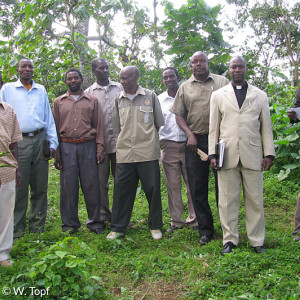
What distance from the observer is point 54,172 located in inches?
359

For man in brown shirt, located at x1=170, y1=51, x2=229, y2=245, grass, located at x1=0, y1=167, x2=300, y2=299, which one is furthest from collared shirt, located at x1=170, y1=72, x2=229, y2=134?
grass, located at x1=0, y1=167, x2=300, y2=299

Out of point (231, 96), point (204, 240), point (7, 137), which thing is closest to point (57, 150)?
point (7, 137)

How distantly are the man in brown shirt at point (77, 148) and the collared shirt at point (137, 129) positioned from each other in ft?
1.19

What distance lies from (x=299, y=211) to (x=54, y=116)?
3.21 metres

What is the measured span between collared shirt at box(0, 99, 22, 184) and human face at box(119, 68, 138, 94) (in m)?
1.42

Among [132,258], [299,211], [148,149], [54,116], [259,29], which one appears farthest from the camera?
[259,29]

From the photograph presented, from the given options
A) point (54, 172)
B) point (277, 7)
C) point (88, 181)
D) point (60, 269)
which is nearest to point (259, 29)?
point (277, 7)

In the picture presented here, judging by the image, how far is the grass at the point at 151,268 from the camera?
9.66ft

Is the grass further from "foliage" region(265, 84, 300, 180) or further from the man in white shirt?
"foliage" region(265, 84, 300, 180)

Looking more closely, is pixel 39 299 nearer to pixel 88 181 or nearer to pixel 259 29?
pixel 88 181

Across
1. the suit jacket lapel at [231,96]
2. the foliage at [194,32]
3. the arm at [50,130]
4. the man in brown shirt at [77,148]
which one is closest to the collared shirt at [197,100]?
the suit jacket lapel at [231,96]

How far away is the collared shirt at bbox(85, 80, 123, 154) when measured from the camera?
5137 millimetres

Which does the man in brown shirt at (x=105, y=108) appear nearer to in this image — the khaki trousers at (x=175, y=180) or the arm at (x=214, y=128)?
the khaki trousers at (x=175, y=180)

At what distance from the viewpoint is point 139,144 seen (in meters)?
4.66
